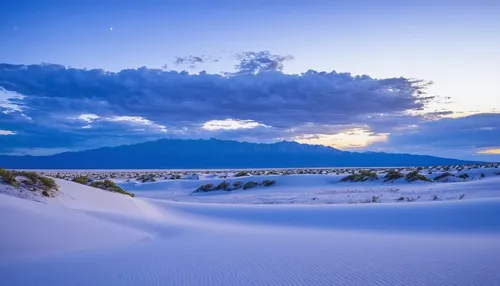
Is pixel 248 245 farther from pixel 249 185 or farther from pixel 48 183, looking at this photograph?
pixel 249 185

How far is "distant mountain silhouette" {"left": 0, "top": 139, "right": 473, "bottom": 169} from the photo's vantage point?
142m

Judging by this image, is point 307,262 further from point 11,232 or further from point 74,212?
point 74,212

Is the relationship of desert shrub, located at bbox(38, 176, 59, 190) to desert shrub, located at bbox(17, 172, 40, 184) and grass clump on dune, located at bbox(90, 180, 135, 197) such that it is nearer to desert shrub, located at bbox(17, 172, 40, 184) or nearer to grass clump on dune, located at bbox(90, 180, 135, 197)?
desert shrub, located at bbox(17, 172, 40, 184)

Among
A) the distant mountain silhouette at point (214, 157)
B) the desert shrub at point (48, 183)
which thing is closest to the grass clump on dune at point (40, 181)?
the desert shrub at point (48, 183)

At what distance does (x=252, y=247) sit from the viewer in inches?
275

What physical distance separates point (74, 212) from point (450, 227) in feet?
28.1

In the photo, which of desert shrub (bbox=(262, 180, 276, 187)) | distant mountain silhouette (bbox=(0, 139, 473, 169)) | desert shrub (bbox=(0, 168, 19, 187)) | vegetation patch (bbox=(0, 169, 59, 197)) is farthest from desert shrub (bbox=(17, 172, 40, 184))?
distant mountain silhouette (bbox=(0, 139, 473, 169))

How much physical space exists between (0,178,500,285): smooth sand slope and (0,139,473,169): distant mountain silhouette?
13186 centimetres

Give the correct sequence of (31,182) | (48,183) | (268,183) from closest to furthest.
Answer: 1. (31,182)
2. (48,183)
3. (268,183)

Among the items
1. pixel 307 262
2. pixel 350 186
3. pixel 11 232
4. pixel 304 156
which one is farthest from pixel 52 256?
pixel 304 156

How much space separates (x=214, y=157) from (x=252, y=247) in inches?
6114

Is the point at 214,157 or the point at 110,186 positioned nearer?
Answer: the point at 110,186

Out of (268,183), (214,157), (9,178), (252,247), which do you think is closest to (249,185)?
(268,183)

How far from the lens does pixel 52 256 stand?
21.4ft
